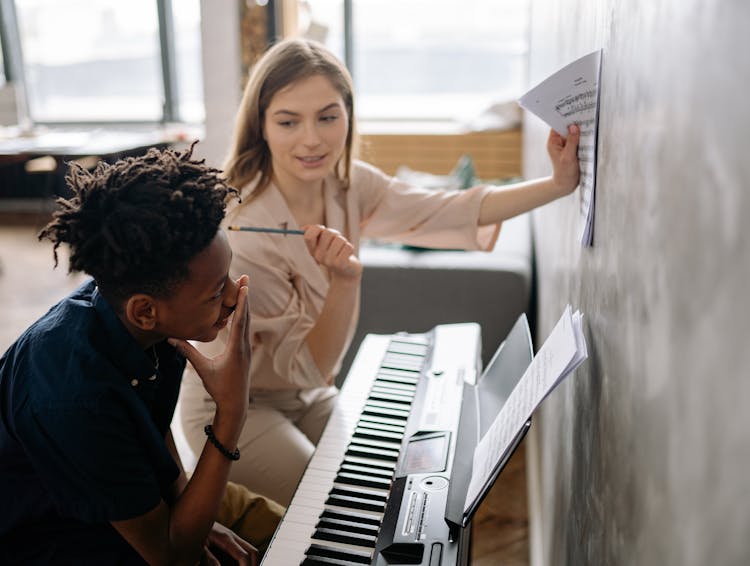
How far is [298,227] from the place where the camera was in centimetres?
179

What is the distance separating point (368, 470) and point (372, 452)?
6cm

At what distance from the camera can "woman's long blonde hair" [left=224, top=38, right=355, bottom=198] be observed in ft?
5.65

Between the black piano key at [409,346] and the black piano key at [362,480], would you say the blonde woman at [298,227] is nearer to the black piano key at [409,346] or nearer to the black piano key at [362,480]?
the black piano key at [409,346]

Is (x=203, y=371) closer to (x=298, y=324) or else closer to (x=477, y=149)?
(x=298, y=324)

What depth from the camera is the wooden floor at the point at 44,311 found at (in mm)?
2260

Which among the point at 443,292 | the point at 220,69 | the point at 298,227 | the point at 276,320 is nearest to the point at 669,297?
the point at 276,320

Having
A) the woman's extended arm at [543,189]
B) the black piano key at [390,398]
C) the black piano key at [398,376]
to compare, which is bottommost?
the black piano key at [390,398]

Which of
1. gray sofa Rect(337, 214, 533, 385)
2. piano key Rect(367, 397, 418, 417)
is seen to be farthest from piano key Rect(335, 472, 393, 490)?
gray sofa Rect(337, 214, 533, 385)

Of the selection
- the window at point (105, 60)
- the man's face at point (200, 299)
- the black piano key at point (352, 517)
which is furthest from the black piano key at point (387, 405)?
the window at point (105, 60)

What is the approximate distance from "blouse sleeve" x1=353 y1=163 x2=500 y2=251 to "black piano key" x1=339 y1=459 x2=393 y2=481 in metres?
0.71

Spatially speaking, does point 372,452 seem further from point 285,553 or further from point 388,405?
point 285,553

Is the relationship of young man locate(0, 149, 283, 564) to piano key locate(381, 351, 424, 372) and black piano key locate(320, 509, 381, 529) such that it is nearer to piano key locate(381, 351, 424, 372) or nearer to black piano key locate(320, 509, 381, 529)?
black piano key locate(320, 509, 381, 529)

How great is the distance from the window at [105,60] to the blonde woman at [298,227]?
501 centimetres

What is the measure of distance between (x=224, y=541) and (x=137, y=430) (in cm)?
31
